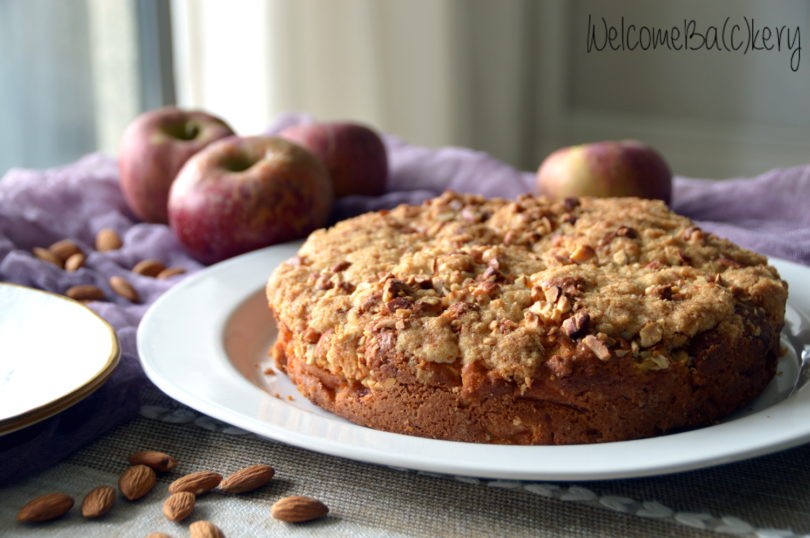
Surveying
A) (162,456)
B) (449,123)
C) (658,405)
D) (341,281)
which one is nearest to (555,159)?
(341,281)

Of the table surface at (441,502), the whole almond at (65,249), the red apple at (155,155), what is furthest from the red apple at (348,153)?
the table surface at (441,502)

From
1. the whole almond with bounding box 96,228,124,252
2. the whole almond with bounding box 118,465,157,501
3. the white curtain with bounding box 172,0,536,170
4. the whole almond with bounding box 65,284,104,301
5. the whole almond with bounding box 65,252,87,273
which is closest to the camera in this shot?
the whole almond with bounding box 118,465,157,501

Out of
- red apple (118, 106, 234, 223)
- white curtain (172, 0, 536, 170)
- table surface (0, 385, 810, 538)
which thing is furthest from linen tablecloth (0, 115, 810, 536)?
white curtain (172, 0, 536, 170)

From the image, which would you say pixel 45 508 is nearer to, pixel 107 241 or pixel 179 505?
pixel 179 505

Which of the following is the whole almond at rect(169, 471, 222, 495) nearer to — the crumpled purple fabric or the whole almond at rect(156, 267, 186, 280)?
the crumpled purple fabric

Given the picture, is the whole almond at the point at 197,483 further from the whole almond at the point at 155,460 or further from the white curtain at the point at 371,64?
the white curtain at the point at 371,64

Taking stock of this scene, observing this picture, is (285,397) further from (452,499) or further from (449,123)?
(449,123)
